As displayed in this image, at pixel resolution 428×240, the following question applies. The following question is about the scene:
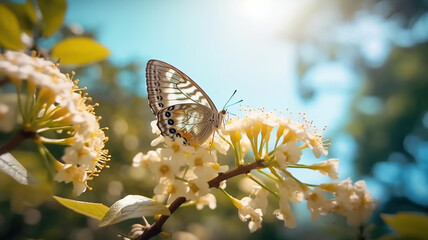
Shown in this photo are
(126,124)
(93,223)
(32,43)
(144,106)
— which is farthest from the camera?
(144,106)

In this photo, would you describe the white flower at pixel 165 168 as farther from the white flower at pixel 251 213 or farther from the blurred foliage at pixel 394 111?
the blurred foliage at pixel 394 111

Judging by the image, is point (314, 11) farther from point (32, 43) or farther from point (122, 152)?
point (32, 43)

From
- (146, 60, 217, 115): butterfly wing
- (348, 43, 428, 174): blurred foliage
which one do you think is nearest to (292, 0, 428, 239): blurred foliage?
(348, 43, 428, 174): blurred foliage

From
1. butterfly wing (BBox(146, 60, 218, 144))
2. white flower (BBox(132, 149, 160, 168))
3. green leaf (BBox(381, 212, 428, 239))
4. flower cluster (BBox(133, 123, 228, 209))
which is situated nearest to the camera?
green leaf (BBox(381, 212, 428, 239))

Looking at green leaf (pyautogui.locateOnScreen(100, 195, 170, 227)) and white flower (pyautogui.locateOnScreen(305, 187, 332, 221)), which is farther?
white flower (pyautogui.locateOnScreen(305, 187, 332, 221))

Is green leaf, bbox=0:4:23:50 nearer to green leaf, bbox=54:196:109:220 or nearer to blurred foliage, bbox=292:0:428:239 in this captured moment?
green leaf, bbox=54:196:109:220

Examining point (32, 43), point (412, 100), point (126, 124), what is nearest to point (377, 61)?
→ point (412, 100)

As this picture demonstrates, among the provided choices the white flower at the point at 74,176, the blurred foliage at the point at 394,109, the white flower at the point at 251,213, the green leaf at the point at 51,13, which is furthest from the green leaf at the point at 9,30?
the blurred foliage at the point at 394,109
